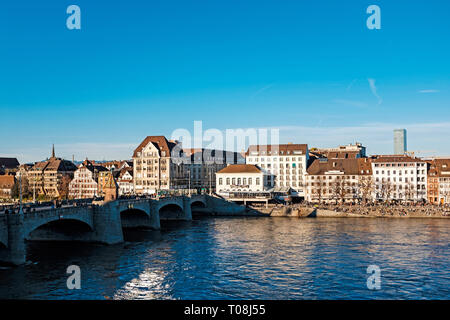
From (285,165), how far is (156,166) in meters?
38.0

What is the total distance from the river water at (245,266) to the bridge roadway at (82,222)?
1812 millimetres

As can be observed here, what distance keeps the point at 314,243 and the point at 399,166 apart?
6735 cm

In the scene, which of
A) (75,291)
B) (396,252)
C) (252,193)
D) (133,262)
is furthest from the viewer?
(252,193)

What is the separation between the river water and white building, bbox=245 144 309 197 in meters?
55.6

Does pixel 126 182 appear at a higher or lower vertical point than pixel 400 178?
lower

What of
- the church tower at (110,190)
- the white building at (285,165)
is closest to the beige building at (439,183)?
the white building at (285,165)

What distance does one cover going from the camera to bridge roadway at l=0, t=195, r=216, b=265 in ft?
148

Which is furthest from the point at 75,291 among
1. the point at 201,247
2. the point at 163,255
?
the point at 201,247

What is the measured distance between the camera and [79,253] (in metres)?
55.5

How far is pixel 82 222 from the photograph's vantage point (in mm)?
60438

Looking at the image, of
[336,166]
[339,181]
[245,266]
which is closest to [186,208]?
[339,181]

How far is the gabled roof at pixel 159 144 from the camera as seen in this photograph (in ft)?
470

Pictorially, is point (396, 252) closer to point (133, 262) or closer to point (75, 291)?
point (133, 262)

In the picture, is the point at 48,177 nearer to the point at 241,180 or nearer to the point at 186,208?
the point at 241,180
